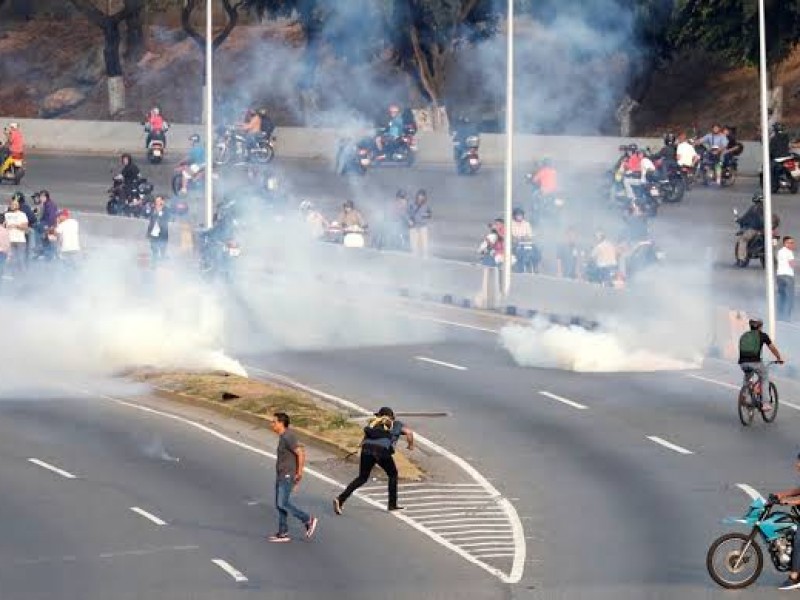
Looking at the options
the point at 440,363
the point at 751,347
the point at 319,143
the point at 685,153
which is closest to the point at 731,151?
the point at 685,153

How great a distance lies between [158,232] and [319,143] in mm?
19996

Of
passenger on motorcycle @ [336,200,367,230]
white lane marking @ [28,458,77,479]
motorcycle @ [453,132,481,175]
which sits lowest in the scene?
white lane marking @ [28,458,77,479]

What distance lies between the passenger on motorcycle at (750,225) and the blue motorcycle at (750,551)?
79.2 ft

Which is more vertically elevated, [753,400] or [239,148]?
[239,148]

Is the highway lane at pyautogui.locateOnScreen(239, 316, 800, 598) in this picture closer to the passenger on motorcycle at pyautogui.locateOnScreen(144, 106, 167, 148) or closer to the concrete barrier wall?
the concrete barrier wall

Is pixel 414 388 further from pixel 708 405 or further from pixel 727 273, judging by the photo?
pixel 727 273

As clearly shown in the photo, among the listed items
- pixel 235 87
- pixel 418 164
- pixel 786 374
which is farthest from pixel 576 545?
pixel 235 87

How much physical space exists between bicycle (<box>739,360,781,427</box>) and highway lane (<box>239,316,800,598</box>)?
21 centimetres

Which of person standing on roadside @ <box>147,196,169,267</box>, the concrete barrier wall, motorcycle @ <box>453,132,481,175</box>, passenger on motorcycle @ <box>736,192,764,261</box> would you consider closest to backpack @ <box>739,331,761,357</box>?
passenger on motorcycle @ <box>736,192,764,261</box>

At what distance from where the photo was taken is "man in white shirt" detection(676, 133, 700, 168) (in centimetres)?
5891

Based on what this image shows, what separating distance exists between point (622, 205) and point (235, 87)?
31.9 m

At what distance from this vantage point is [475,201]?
6091cm

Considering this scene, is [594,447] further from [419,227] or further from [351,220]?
[351,220]

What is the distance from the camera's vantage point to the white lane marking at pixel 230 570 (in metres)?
24.6
